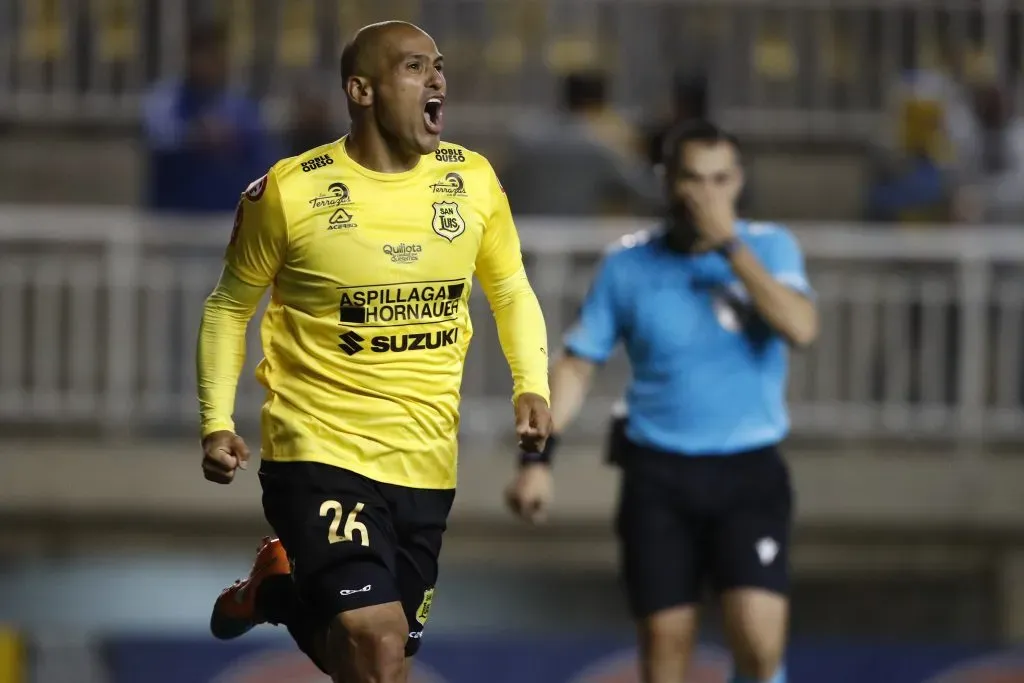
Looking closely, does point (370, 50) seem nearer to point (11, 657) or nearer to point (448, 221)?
point (448, 221)

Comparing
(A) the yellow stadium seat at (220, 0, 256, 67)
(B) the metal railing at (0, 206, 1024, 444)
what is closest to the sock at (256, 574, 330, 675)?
(B) the metal railing at (0, 206, 1024, 444)

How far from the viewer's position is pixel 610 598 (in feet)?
37.8

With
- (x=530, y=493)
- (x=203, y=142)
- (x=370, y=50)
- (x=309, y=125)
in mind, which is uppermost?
(x=309, y=125)

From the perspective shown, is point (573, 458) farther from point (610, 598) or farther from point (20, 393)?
point (20, 393)

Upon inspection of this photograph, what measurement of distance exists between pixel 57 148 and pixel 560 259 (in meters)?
4.05

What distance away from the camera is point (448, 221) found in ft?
17.9

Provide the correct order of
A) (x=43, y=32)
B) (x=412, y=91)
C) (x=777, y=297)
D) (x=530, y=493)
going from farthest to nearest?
(x=43, y=32), (x=777, y=297), (x=530, y=493), (x=412, y=91)

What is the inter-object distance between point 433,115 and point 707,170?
2048 millimetres

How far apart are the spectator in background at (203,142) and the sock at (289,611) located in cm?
527

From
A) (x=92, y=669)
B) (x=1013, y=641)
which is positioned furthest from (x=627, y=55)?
(x=92, y=669)

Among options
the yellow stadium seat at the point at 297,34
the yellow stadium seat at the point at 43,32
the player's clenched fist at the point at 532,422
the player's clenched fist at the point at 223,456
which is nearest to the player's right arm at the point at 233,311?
the player's clenched fist at the point at 223,456

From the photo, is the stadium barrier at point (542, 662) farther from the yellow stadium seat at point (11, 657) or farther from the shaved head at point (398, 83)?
the shaved head at point (398, 83)

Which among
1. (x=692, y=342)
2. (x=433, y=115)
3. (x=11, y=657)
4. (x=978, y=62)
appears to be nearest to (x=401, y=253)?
(x=433, y=115)

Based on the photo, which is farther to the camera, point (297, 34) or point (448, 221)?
point (297, 34)
